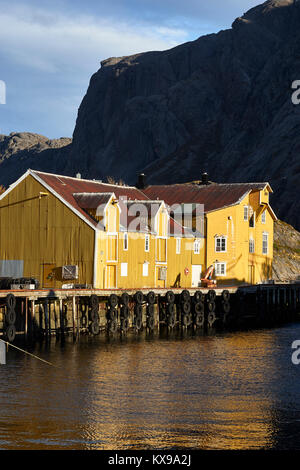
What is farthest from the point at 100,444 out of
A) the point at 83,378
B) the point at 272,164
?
the point at 272,164

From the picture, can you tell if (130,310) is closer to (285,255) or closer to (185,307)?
(185,307)

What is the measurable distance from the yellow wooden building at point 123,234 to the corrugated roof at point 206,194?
4.2 inches

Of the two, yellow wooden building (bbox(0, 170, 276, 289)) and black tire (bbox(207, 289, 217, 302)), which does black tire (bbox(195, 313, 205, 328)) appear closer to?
black tire (bbox(207, 289, 217, 302))

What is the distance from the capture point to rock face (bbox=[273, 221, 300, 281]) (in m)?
85.2

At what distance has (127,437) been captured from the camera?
2391 cm

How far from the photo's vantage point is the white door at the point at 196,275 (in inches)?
2542

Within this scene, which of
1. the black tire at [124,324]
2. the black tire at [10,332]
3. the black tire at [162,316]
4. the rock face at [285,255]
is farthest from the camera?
A: the rock face at [285,255]

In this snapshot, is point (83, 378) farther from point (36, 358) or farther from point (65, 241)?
point (65, 241)

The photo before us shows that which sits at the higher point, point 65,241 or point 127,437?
point 65,241

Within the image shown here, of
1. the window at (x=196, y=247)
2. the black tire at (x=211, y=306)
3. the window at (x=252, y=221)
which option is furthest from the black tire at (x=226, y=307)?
the window at (x=252, y=221)

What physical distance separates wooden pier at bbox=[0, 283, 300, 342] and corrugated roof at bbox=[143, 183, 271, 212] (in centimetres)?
855

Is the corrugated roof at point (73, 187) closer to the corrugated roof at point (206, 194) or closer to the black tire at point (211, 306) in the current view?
the corrugated roof at point (206, 194)

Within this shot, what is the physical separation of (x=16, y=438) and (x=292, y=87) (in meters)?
180

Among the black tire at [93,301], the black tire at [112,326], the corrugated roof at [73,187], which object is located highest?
the corrugated roof at [73,187]
